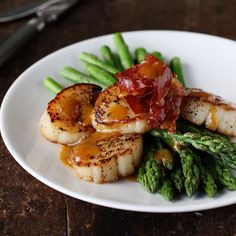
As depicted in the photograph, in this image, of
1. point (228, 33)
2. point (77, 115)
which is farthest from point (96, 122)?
point (228, 33)

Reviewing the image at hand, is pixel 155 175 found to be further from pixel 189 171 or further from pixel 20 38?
pixel 20 38

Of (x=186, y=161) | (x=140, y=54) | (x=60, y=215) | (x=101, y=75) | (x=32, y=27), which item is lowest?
(x=60, y=215)

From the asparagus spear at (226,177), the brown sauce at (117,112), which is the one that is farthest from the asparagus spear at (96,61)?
the asparagus spear at (226,177)

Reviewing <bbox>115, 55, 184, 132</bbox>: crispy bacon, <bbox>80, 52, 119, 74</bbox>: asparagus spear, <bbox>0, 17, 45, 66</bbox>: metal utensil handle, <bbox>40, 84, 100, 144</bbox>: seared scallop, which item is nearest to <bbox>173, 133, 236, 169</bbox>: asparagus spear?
<bbox>115, 55, 184, 132</bbox>: crispy bacon

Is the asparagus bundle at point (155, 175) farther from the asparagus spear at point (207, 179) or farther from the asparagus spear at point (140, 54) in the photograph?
the asparagus spear at point (140, 54)

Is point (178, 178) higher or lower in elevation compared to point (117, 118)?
lower

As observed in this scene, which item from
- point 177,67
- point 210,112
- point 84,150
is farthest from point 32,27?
point 210,112

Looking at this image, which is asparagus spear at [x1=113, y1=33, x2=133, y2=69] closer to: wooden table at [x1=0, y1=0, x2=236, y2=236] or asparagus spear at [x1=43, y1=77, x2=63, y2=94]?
asparagus spear at [x1=43, y1=77, x2=63, y2=94]
